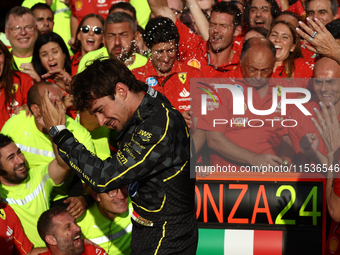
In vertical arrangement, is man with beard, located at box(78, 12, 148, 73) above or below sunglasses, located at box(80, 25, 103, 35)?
below

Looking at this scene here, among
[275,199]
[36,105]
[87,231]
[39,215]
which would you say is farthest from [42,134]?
[275,199]

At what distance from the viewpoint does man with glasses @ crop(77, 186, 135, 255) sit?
4379 mm

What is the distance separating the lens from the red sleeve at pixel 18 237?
421 centimetres

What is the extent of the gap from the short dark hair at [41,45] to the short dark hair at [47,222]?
2.12 metres

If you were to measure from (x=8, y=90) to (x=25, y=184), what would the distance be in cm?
136

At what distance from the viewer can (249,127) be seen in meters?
4.29

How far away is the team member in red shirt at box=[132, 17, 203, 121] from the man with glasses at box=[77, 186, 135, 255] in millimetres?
1283

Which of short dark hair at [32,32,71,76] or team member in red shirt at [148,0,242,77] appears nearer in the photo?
team member in red shirt at [148,0,242,77]

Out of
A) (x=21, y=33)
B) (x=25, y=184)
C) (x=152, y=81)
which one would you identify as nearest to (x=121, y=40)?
(x=152, y=81)

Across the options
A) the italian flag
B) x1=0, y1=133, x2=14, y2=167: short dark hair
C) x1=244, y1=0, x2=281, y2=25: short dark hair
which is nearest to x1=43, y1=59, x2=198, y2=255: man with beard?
the italian flag

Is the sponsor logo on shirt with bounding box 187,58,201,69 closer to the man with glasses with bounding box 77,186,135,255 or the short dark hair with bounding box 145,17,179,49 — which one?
the short dark hair with bounding box 145,17,179,49

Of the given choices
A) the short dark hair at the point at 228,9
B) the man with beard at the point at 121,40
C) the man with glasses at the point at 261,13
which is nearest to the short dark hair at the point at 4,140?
the man with beard at the point at 121,40

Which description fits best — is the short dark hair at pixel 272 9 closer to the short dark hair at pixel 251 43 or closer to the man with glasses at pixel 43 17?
the short dark hair at pixel 251 43

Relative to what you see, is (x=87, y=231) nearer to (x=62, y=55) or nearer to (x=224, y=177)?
(x=224, y=177)
